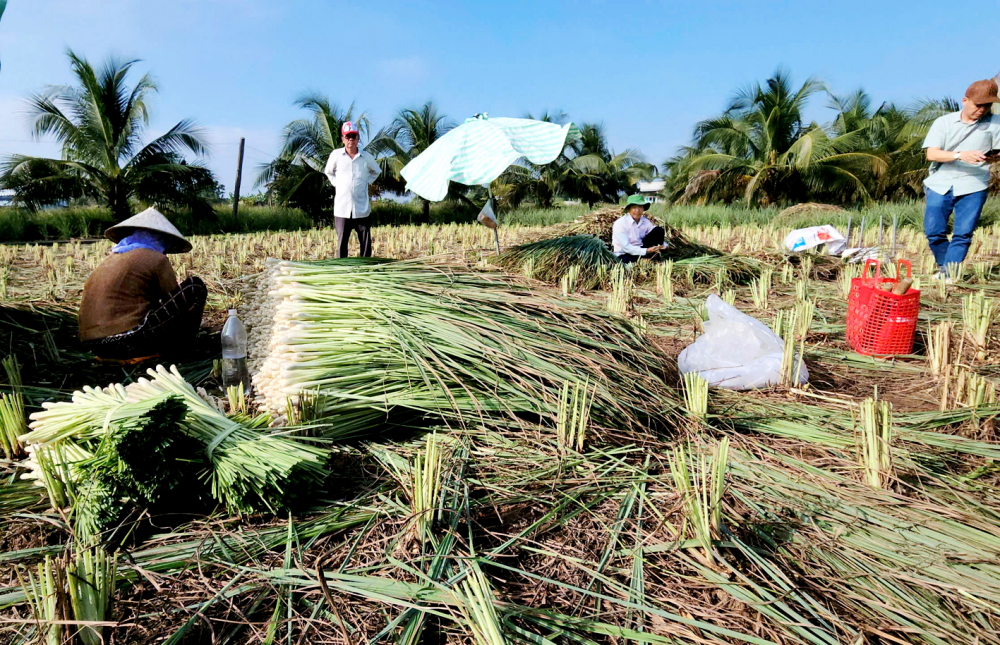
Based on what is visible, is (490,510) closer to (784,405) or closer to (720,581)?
(720,581)

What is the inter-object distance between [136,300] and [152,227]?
41 cm

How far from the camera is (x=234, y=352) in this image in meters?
2.47

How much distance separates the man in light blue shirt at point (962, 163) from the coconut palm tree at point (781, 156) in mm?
15098

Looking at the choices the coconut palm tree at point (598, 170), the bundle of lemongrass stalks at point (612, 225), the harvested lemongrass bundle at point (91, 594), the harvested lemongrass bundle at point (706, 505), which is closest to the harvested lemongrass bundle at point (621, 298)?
the bundle of lemongrass stalks at point (612, 225)

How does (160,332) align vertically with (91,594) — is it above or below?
above

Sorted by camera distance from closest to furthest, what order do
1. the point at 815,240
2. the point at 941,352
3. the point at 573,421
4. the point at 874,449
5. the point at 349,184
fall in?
the point at 874,449
the point at 573,421
the point at 941,352
the point at 349,184
the point at 815,240

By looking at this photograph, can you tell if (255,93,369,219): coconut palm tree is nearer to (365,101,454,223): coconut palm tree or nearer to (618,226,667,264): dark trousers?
(365,101,454,223): coconut palm tree

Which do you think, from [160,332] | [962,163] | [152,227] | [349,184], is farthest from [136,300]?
[962,163]

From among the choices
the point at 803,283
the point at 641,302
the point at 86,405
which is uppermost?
the point at 803,283

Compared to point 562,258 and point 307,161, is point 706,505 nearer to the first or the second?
point 562,258

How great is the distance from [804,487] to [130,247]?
339 centimetres

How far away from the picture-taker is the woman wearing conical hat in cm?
299

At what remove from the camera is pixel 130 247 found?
10.2 ft

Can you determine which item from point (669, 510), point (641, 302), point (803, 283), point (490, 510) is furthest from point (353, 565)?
point (803, 283)
